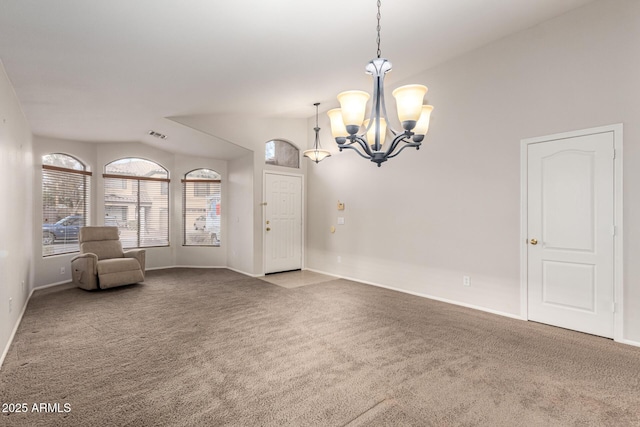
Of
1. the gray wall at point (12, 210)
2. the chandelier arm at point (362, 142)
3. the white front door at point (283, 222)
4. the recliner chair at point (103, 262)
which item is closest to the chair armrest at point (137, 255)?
the recliner chair at point (103, 262)

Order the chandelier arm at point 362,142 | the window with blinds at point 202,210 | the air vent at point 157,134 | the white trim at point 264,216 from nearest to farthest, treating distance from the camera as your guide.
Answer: the chandelier arm at point 362,142 < the air vent at point 157,134 < the white trim at point 264,216 < the window with blinds at point 202,210

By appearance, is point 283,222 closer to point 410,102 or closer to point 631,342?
point 410,102

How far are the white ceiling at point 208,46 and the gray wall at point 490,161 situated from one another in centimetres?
33

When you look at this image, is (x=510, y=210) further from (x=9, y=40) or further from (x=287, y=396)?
(x=9, y=40)

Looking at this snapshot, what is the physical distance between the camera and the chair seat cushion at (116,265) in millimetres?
4984

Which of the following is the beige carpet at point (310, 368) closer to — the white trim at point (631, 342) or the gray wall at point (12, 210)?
the white trim at point (631, 342)

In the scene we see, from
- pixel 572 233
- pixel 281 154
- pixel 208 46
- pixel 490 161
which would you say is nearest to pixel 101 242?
pixel 281 154

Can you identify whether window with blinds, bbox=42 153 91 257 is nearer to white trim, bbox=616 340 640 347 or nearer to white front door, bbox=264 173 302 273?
white front door, bbox=264 173 302 273

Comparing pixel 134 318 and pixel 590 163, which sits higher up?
pixel 590 163

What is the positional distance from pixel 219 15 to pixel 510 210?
362cm

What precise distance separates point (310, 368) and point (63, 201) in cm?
556

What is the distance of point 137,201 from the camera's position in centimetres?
670

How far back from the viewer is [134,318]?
3.72m

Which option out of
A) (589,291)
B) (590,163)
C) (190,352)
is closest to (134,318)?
(190,352)
